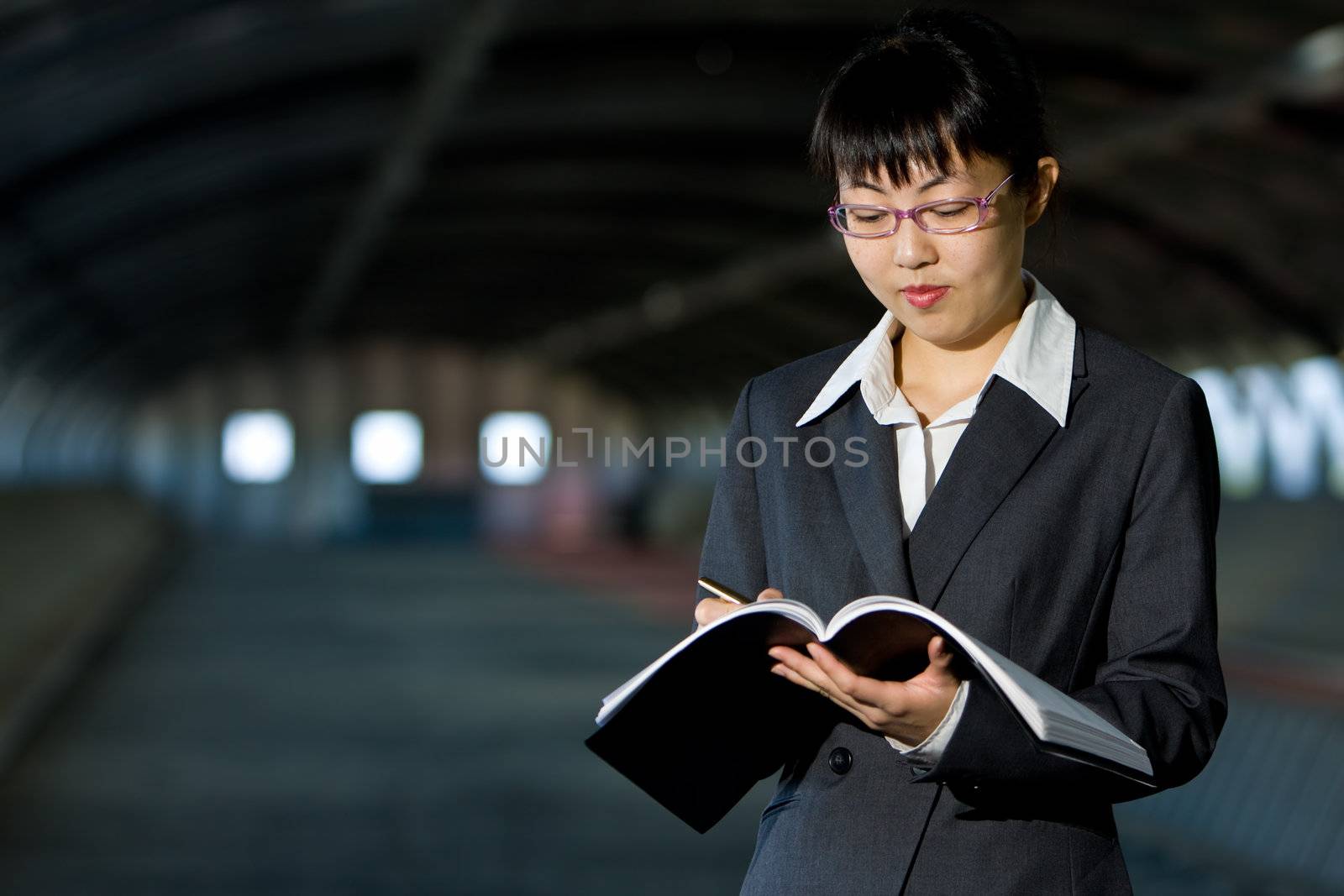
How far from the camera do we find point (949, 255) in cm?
222

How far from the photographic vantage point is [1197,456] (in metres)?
2.18

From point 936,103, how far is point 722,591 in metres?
0.70

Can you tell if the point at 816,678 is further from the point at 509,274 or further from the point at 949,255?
the point at 509,274

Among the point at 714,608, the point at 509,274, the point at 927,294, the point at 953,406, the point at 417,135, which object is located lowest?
the point at 714,608

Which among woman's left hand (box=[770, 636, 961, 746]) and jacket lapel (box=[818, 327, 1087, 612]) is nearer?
woman's left hand (box=[770, 636, 961, 746])

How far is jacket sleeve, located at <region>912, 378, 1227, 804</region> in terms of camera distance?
2045mm

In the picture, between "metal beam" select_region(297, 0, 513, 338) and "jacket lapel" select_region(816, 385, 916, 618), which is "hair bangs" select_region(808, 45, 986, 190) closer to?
"jacket lapel" select_region(816, 385, 916, 618)

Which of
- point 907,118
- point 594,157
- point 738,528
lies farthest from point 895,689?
point 594,157

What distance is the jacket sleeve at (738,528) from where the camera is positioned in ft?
8.04

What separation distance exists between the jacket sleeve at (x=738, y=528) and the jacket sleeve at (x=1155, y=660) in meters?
0.44

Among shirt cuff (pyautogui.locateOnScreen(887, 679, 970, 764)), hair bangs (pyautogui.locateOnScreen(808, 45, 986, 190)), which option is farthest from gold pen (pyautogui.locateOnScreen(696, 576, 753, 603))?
hair bangs (pyautogui.locateOnScreen(808, 45, 986, 190))

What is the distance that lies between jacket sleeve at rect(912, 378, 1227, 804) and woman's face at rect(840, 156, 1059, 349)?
0.27 meters

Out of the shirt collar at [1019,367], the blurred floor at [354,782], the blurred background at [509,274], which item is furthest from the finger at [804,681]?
the blurred floor at [354,782]

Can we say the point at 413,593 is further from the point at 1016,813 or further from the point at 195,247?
the point at 1016,813
